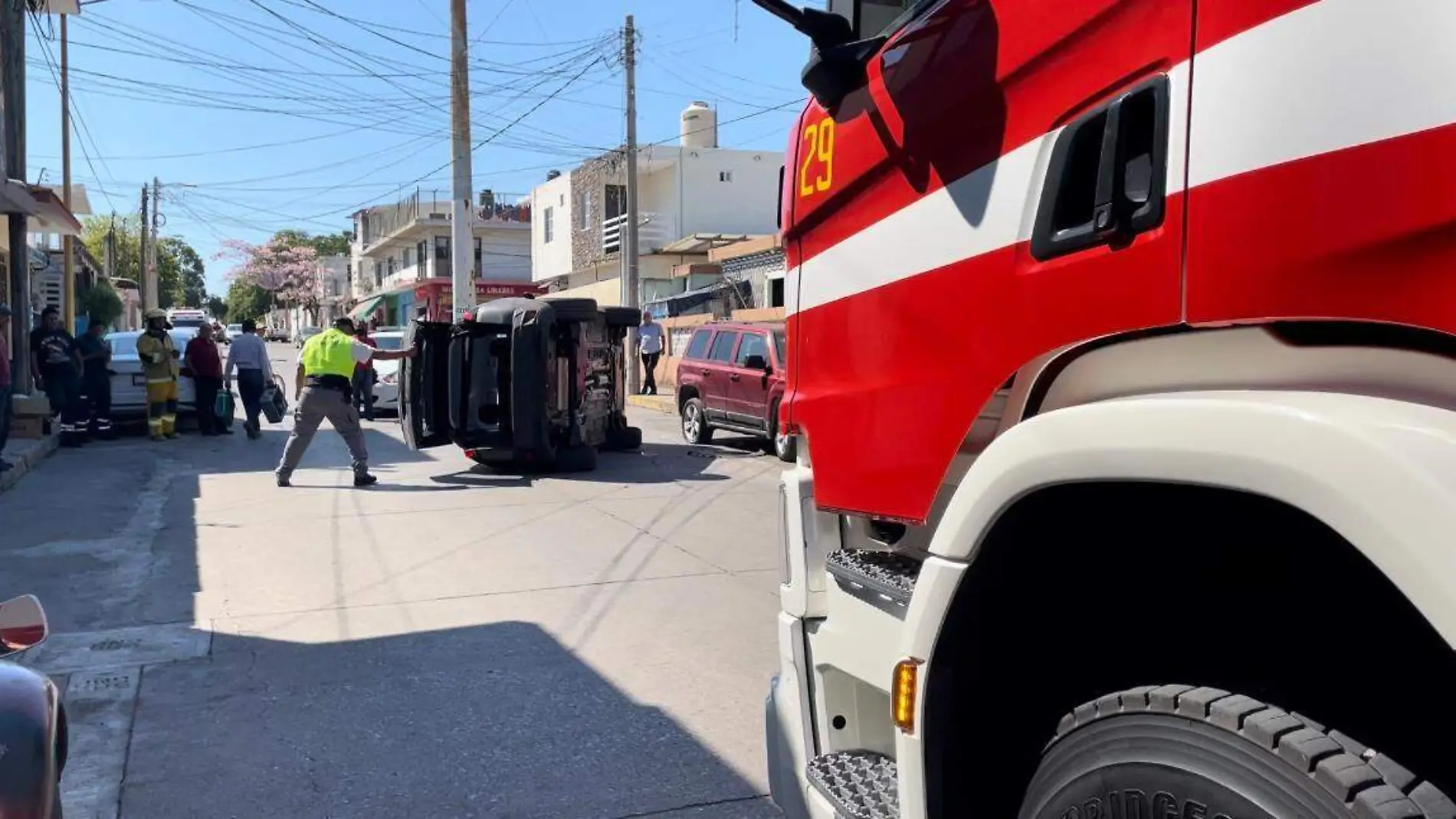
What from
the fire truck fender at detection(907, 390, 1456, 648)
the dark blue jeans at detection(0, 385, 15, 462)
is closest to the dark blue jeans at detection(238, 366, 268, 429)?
the dark blue jeans at detection(0, 385, 15, 462)

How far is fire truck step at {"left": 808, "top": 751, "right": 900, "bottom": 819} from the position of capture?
7.64ft

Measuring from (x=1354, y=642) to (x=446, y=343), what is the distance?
10718mm

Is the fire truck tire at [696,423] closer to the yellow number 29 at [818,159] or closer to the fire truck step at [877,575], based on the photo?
the yellow number 29 at [818,159]

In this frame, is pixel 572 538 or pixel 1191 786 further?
pixel 572 538

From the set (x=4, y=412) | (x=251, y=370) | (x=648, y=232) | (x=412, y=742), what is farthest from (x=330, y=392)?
(x=648, y=232)

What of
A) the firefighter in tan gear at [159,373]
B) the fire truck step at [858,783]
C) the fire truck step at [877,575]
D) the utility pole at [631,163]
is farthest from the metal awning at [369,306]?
the fire truck step at [858,783]

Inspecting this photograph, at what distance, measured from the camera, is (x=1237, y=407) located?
55.7 inches

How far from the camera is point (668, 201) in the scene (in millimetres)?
35219

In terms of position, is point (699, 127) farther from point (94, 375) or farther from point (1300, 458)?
point (1300, 458)

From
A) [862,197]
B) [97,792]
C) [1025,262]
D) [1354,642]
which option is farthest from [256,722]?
[1354,642]

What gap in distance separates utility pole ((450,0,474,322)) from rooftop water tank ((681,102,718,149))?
1748cm

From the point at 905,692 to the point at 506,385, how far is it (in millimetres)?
9822

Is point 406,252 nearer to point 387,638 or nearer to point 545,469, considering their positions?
point 545,469

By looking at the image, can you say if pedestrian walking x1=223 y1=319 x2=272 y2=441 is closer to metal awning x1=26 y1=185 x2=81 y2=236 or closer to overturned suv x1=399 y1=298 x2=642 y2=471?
metal awning x1=26 y1=185 x2=81 y2=236
